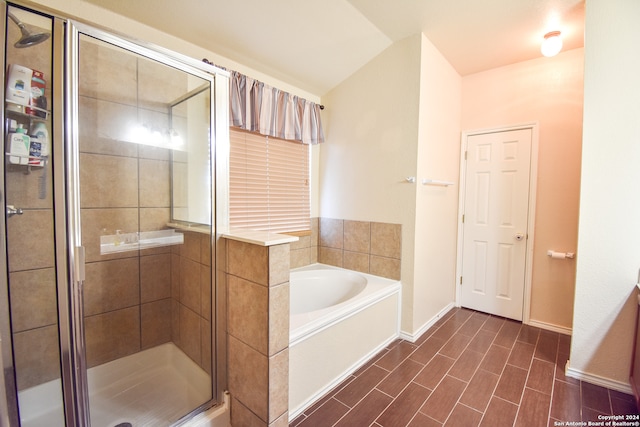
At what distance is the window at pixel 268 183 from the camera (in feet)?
8.05

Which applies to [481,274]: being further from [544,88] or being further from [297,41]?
[297,41]

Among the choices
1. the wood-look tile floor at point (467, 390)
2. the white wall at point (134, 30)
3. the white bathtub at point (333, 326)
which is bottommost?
the wood-look tile floor at point (467, 390)

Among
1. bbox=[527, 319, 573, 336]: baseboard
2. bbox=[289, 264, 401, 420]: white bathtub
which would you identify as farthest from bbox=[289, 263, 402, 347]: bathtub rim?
bbox=[527, 319, 573, 336]: baseboard

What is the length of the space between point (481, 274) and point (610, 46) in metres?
2.14

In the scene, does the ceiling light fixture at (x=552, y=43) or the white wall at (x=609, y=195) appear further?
the ceiling light fixture at (x=552, y=43)

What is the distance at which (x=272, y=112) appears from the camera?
2.54 m

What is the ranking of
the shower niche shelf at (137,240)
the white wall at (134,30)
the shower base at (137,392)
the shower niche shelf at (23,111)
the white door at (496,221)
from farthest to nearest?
the white door at (496,221), the shower niche shelf at (137,240), the white wall at (134,30), the shower base at (137,392), the shower niche shelf at (23,111)

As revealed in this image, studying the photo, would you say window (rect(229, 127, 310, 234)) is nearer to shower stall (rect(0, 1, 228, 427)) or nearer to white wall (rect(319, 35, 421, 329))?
white wall (rect(319, 35, 421, 329))

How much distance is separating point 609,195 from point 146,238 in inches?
122

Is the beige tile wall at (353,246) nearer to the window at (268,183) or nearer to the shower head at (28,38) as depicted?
the window at (268,183)

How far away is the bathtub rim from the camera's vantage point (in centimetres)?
163

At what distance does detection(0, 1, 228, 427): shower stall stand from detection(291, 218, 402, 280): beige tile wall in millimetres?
1333

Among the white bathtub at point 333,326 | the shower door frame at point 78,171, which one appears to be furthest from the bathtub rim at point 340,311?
the shower door frame at point 78,171

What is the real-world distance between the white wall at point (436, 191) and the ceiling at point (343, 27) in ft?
0.89
